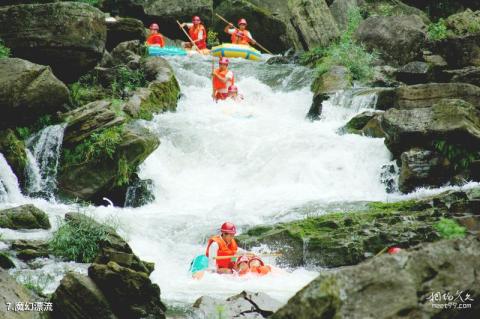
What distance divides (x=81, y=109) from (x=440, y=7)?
18.9 m

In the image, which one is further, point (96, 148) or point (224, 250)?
point (96, 148)

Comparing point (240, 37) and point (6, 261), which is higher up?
point (240, 37)

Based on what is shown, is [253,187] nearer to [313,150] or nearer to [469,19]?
[313,150]

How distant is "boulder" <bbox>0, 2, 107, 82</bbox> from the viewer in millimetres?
11742

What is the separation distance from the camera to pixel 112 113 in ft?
36.9

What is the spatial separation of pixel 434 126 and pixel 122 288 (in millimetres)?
6905

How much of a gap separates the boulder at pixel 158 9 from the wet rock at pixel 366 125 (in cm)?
1196

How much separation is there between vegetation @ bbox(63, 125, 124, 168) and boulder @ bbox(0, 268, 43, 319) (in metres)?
5.52

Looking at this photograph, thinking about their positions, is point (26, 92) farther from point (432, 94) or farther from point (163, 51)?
point (163, 51)

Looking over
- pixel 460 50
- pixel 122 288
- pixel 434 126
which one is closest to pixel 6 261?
pixel 122 288

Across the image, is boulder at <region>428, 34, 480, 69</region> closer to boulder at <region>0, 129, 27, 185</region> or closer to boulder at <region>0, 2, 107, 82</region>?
boulder at <region>0, 2, 107, 82</region>

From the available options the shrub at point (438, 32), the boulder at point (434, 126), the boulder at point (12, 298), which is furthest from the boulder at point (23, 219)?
the shrub at point (438, 32)

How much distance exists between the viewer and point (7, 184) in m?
10.3

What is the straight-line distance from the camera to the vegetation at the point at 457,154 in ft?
33.4
